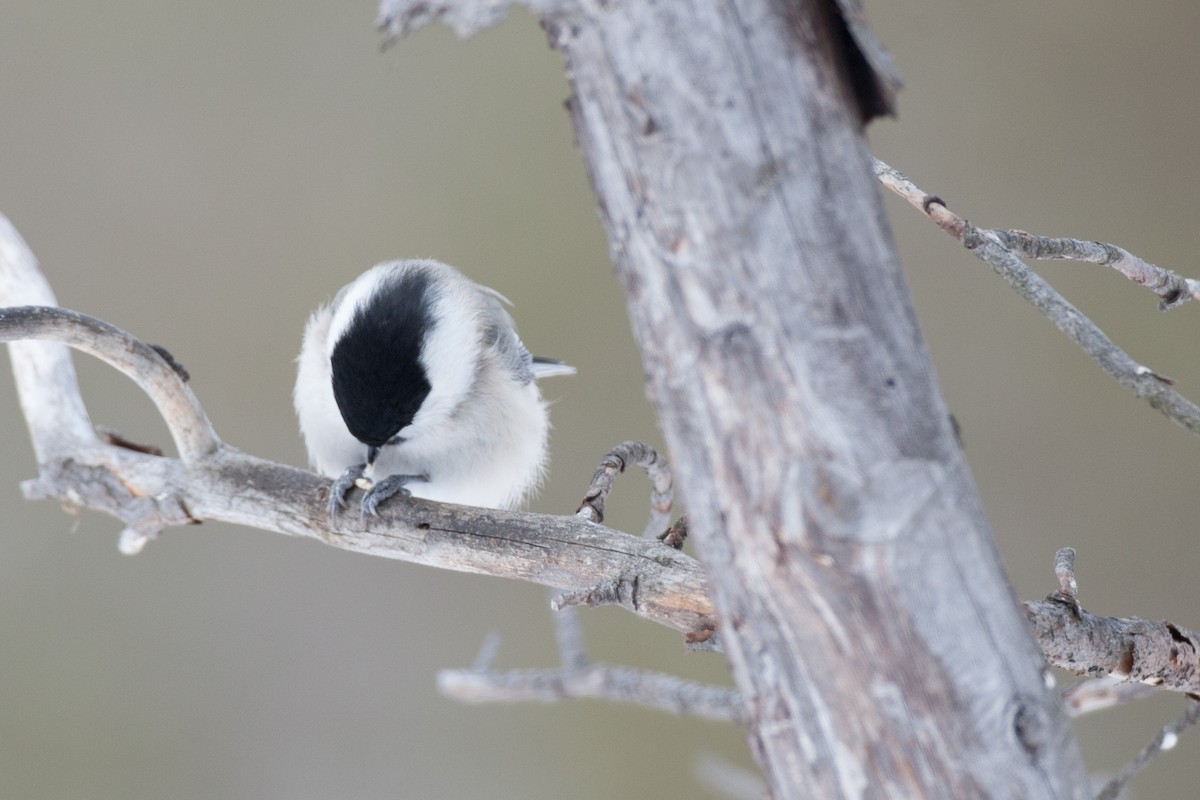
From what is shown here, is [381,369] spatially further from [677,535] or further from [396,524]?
[677,535]

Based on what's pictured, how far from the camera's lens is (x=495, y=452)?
1.31m

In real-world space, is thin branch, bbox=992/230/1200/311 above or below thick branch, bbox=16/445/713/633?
above

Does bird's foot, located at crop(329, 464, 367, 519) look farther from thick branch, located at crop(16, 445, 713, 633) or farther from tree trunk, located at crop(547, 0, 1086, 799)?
tree trunk, located at crop(547, 0, 1086, 799)

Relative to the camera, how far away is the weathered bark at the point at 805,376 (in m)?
0.48

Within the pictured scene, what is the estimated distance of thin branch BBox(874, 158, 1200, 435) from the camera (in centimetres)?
53

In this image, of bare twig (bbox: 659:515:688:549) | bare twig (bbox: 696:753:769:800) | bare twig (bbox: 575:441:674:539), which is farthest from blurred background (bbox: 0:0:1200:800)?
bare twig (bbox: 659:515:688:549)

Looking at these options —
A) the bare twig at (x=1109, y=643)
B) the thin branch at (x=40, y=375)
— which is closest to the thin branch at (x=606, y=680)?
the bare twig at (x=1109, y=643)

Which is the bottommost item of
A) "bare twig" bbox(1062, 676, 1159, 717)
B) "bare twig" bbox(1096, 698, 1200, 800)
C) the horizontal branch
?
"bare twig" bbox(1062, 676, 1159, 717)

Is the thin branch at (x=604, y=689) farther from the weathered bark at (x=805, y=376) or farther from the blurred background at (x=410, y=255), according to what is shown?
the weathered bark at (x=805, y=376)

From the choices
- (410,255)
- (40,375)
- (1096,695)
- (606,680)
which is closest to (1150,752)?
(1096,695)

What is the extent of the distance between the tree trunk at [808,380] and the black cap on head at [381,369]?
1.94 feet

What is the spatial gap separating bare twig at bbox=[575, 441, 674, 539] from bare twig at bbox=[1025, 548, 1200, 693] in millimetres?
379

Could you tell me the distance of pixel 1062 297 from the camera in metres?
0.71

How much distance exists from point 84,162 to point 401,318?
52.7 inches
